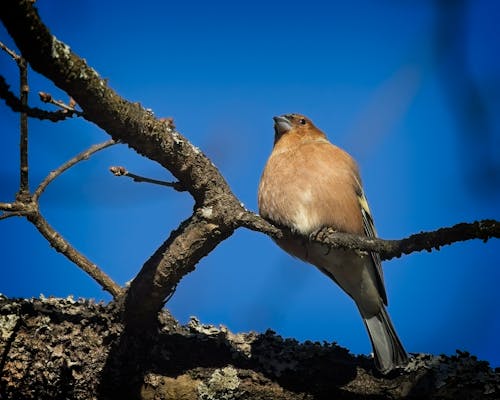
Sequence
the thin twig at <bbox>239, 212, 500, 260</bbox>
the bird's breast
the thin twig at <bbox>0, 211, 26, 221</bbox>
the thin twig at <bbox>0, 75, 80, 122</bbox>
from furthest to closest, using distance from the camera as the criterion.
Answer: the bird's breast → the thin twig at <bbox>0, 211, 26, 221</bbox> → the thin twig at <bbox>239, 212, 500, 260</bbox> → the thin twig at <bbox>0, 75, 80, 122</bbox>

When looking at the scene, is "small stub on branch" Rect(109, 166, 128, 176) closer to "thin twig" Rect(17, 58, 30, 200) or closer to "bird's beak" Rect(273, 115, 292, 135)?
"thin twig" Rect(17, 58, 30, 200)

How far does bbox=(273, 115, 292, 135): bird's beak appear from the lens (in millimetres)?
6996

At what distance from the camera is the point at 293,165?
19.5ft

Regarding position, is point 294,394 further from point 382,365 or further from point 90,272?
point 90,272

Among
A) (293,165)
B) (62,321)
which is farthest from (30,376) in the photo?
(293,165)

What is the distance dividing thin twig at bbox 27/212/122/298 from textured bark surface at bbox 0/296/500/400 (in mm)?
164

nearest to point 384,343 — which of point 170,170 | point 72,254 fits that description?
point 170,170

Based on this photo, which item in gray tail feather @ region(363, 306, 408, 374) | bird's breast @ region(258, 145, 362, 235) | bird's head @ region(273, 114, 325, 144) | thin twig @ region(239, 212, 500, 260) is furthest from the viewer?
bird's head @ region(273, 114, 325, 144)

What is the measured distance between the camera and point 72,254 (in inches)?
160

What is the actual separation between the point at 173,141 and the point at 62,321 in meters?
1.50

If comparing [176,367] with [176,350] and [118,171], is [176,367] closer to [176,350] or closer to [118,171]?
[176,350]

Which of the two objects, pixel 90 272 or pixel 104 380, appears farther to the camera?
pixel 90 272

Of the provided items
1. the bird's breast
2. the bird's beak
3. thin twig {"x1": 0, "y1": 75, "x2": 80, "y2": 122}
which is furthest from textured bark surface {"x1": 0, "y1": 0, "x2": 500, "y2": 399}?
the bird's beak

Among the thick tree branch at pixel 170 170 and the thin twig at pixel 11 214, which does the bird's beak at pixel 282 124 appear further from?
the thin twig at pixel 11 214
